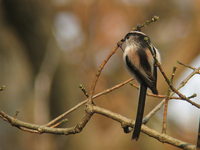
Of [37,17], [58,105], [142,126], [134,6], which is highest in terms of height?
[134,6]

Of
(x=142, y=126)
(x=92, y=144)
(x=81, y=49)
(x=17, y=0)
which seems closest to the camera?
(x=142, y=126)

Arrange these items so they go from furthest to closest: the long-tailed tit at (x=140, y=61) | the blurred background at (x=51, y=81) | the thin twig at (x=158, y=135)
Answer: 1. the blurred background at (x=51, y=81)
2. the long-tailed tit at (x=140, y=61)
3. the thin twig at (x=158, y=135)

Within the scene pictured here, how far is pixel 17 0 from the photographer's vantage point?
19.2 feet

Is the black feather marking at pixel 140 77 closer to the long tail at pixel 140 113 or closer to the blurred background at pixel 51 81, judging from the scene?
the long tail at pixel 140 113

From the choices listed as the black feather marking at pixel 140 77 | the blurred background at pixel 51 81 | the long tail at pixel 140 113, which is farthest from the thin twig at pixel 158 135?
the blurred background at pixel 51 81

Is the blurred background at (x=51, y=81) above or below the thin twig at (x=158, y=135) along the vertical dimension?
above

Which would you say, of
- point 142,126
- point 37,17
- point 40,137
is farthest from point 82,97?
point 142,126

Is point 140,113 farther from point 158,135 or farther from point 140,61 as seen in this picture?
point 140,61

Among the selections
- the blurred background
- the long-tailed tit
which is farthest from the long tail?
the blurred background

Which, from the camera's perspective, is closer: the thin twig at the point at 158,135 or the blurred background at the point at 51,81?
the thin twig at the point at 158,135

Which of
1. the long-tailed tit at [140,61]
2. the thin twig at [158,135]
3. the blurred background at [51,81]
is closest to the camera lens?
the thin twig at [158,135]

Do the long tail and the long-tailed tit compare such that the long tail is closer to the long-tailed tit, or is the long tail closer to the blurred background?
the long-tailed tit

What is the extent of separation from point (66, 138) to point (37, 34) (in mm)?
1430

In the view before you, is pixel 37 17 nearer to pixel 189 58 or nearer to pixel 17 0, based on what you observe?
pixel 17 0
